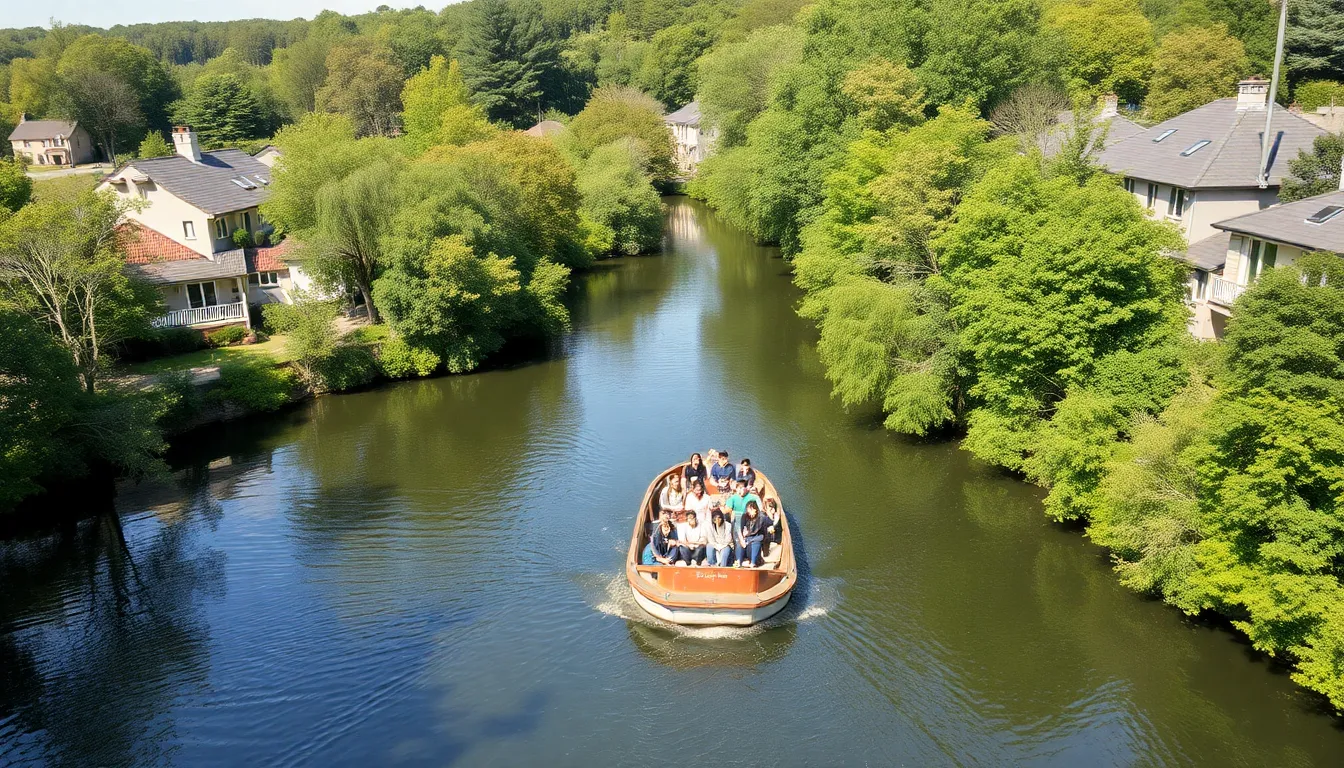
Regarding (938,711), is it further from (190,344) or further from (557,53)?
(557,53)

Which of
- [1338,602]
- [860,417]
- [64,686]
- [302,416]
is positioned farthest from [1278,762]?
[302,416]

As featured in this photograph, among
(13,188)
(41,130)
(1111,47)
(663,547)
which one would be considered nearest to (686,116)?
(1111,47)

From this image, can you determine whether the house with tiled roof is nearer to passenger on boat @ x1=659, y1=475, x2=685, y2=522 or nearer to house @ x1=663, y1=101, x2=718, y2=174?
passenger on boat @ x1=659, y1=475, x2=685, y2=522

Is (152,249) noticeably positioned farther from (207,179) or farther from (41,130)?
(41,130)

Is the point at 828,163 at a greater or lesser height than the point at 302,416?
greater

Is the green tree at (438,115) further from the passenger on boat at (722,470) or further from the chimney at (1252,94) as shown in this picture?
the chimney at (1252,94)

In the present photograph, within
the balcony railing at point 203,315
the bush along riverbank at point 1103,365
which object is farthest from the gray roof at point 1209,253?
the balcony railing at point 203,315

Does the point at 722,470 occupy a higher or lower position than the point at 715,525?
higher
